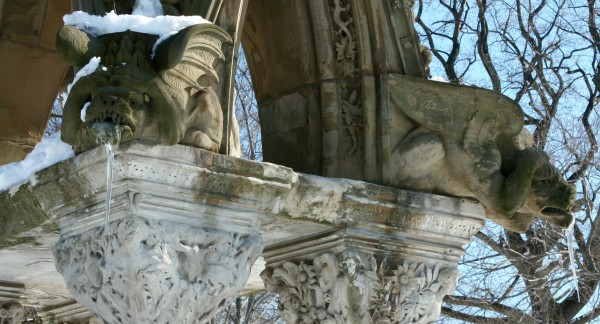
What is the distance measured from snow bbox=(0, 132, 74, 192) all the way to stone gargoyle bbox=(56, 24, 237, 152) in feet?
0.95

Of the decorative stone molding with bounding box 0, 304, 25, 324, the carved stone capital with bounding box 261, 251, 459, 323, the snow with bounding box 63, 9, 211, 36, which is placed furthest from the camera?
the decorative stone molding with bounding box 0, 304, 25, 324

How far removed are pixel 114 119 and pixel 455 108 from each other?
222 cm

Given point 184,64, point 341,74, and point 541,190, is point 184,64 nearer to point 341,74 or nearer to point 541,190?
point 341,74

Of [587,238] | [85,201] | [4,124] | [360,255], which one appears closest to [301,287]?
[360,255]

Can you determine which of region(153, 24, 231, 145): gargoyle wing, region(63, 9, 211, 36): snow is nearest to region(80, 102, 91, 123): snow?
region(153, 24, 231, 145): gargoyle wing

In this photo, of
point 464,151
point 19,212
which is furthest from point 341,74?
point 19,212

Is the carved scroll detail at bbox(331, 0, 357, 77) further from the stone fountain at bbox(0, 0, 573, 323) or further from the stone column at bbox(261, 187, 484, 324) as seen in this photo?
the stone column at bbox(261, 187, 484, 324)

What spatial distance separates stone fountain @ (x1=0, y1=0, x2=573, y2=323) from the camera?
6.70m

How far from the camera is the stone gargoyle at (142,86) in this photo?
6.54 metres

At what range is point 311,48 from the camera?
8.18 metres

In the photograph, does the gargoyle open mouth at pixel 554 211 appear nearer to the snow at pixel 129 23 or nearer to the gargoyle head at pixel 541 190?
the gargoyle head at pixel 541 190

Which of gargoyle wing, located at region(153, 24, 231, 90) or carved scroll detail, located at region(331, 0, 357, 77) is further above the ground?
carved scroll detail, located at region(331, 0, 357, 77)

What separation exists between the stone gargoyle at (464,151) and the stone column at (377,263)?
Result: 15 centimetres

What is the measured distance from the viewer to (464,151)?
7.97m
